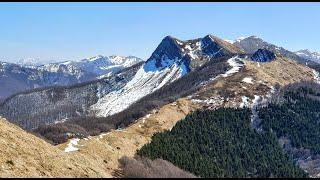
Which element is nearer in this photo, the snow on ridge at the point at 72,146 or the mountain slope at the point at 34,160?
the mountain slope at the point at 34,160

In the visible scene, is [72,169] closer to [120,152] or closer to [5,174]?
[5,174]

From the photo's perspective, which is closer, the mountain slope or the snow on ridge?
the mountain slope

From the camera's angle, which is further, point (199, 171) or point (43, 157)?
point (199, 171)

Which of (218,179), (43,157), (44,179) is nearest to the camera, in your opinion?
(44,179)

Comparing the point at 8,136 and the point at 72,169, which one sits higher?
the point at 8,136

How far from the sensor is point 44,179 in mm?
98438

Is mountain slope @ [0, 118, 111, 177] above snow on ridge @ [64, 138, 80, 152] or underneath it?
above

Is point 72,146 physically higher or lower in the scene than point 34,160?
lower

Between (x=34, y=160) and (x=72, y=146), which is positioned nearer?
(x=34, y=160)

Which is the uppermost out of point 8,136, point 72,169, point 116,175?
point 8,136

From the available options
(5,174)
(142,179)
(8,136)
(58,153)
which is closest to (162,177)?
(142,179)

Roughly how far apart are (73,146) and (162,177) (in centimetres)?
3251

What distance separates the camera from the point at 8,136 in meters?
110

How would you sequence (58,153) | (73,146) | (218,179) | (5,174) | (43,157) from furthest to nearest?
1. (218,179)
2. (73,146)
3. (58,153)
4. (43,157)
5. (5,174)
